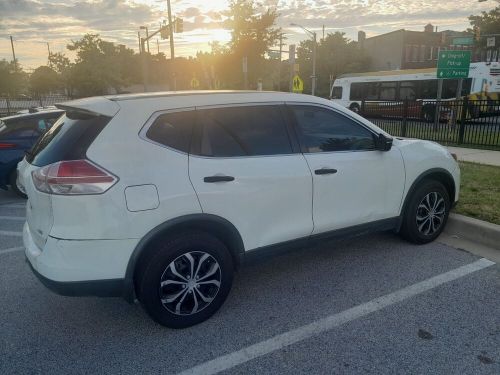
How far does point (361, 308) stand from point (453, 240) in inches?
80.0

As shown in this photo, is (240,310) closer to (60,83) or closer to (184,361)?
(184,361)

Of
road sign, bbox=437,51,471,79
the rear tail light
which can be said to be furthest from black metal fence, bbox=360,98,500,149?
the rear tail light

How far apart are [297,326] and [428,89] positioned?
76.2 feet

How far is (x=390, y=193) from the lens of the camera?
404 cm

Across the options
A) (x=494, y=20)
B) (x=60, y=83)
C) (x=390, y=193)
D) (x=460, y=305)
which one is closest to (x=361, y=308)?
(x=460, y=305)

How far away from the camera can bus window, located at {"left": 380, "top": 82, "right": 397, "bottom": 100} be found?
2508 centimetres

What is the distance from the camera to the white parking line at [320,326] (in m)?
2.69

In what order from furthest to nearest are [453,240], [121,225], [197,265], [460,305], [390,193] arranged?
[453,240] < [390,193] < [460,305] < [197,265] < [121,225]

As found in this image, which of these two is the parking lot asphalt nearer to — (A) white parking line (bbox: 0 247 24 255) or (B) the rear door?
(B) the rear door

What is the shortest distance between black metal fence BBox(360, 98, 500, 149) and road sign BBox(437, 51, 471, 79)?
1.47 meters

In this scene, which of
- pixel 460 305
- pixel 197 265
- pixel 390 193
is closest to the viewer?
pixel 197 265

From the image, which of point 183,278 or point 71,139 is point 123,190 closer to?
point 71,139

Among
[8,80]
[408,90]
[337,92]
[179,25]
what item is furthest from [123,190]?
[8,80]

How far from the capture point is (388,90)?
25484 mm
